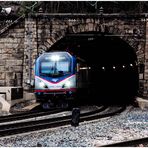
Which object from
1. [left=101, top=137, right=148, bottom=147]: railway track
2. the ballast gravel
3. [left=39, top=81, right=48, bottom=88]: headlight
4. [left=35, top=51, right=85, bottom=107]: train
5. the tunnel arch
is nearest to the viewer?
[left=101, top=137, right=148, bottom=147]: railway track

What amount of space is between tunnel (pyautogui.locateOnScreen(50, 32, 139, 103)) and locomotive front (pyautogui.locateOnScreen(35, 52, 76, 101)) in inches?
49.9

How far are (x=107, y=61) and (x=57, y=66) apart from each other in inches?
601

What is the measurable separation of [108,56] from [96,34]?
1001 cm

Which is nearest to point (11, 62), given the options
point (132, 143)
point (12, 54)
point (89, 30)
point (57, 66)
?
point (12, 54)

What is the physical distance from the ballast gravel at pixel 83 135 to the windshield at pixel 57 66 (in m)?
5.12

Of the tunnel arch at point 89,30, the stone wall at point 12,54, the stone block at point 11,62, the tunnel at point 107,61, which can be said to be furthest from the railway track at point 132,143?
the stone block at point 11,62

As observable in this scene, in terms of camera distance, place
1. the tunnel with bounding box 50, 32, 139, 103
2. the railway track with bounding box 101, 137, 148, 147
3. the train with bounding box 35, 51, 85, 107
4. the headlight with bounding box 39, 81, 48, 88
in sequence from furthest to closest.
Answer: the tunnel with bounding box 50, 32, 139, 103
the headlight with bounding box 39, 81, 48, 88
the train with bounding box 35, 51, 85, 107
the railway track with bounding box 101, 137, 148, 147

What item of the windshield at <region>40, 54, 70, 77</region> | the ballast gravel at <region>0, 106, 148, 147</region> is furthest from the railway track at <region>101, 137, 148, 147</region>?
the windshield at <region>40, 54, 70, 77</region>

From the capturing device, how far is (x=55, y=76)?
18688mm

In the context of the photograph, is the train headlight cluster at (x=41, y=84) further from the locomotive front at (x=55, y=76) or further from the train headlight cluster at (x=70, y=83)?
the train headlight cluster at (x=70, y=83)

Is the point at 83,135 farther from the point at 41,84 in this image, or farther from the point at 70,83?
the point at 41,84

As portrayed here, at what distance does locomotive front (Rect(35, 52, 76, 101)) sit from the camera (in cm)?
1850

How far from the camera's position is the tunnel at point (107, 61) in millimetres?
24734

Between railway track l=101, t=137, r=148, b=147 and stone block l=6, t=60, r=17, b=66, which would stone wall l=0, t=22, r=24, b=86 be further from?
railway track l=101, t=137, r=148, b=147
